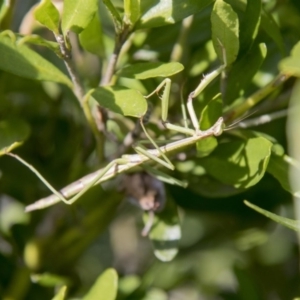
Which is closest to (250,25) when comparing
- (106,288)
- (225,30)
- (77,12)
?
(225,30)

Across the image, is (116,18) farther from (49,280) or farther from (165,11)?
(49,280)

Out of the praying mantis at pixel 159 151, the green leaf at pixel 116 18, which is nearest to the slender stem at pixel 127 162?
the praying mantis at pixel 159 151

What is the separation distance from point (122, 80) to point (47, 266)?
0.73ft

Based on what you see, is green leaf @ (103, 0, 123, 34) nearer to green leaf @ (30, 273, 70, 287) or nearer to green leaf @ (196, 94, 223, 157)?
green leaf @ (196, 94, 223, 157)

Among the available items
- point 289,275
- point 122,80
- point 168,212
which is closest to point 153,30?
point 122,80

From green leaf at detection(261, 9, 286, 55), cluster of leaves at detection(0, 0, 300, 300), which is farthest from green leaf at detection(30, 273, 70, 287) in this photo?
green leaf at detection(261, 9, 286, 55)

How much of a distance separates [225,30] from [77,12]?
0.11m

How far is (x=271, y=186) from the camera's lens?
698 millimetres

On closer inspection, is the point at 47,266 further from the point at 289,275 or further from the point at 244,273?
the point at 289,275

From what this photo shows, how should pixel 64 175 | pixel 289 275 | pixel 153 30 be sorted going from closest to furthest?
pixel 153 30
pixel 64 175
pixel 289 275

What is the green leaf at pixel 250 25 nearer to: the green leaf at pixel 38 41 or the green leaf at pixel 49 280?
the green leaf at pixel 38 41

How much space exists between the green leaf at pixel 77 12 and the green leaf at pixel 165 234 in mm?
216

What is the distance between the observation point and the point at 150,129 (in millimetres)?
590

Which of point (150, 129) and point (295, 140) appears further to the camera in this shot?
point (150, 129)
